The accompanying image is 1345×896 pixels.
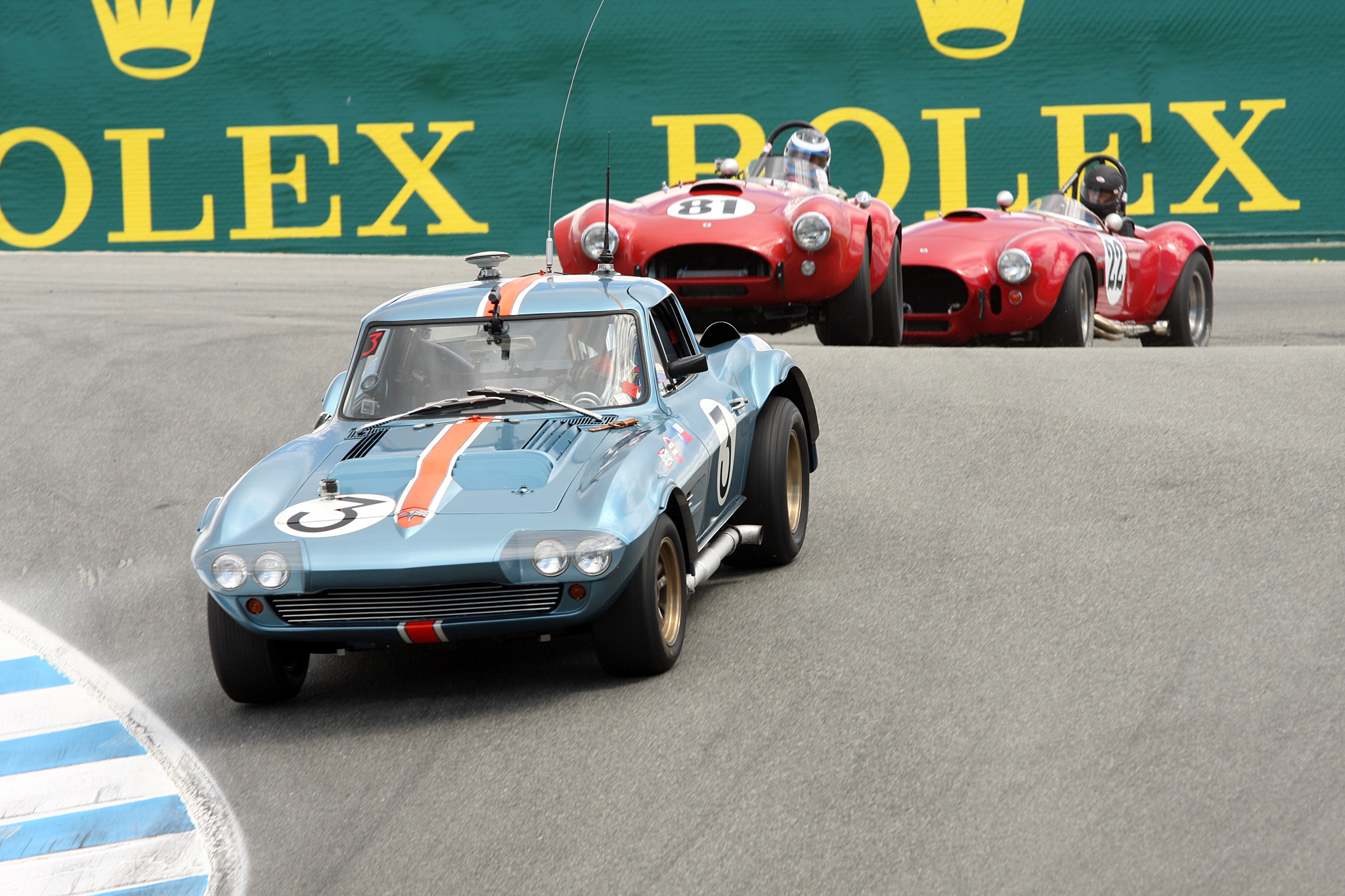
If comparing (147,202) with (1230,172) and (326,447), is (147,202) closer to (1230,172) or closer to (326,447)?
(1230,172)

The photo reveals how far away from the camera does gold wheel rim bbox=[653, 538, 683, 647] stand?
4422 mm

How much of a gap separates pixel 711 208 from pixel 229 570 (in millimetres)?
5321

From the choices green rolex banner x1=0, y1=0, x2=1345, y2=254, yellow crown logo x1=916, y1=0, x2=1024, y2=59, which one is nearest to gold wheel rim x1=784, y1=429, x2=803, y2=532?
green rolex banner x1=0, y1=0, x2=1345, y2=254

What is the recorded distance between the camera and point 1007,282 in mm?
9523

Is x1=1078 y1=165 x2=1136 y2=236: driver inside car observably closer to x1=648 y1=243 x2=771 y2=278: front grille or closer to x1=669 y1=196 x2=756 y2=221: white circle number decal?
x1=669 y1=196 x2=756 y2=221: white circle number decal

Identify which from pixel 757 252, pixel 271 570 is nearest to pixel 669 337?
pixel 271 570

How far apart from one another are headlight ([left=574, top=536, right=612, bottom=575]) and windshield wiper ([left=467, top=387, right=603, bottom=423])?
2.85ft

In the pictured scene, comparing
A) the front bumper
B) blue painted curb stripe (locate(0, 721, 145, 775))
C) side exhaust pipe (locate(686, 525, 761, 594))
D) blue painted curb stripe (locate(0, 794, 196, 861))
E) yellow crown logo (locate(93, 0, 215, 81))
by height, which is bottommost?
blue painted curb stripe (locate(0, 794, 196, 861))

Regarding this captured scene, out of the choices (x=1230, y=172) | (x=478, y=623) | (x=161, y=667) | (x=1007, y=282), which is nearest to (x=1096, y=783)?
(x=478, y=623)

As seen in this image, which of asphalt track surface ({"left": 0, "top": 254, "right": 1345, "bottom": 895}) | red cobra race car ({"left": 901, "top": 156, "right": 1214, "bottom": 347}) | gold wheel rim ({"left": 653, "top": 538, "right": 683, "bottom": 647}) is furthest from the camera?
red cobra race car ({"left": 901, "top": 156, "right": 1214, "bottom": 347})

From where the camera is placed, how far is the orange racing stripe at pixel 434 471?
13.7ft

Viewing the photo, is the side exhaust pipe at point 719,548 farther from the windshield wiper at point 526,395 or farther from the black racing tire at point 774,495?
the windshield wiper at point 526,395

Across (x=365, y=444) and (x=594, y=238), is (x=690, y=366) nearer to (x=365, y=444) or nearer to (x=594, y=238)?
(x=365, y=444)

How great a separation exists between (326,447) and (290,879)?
6.21 feet
